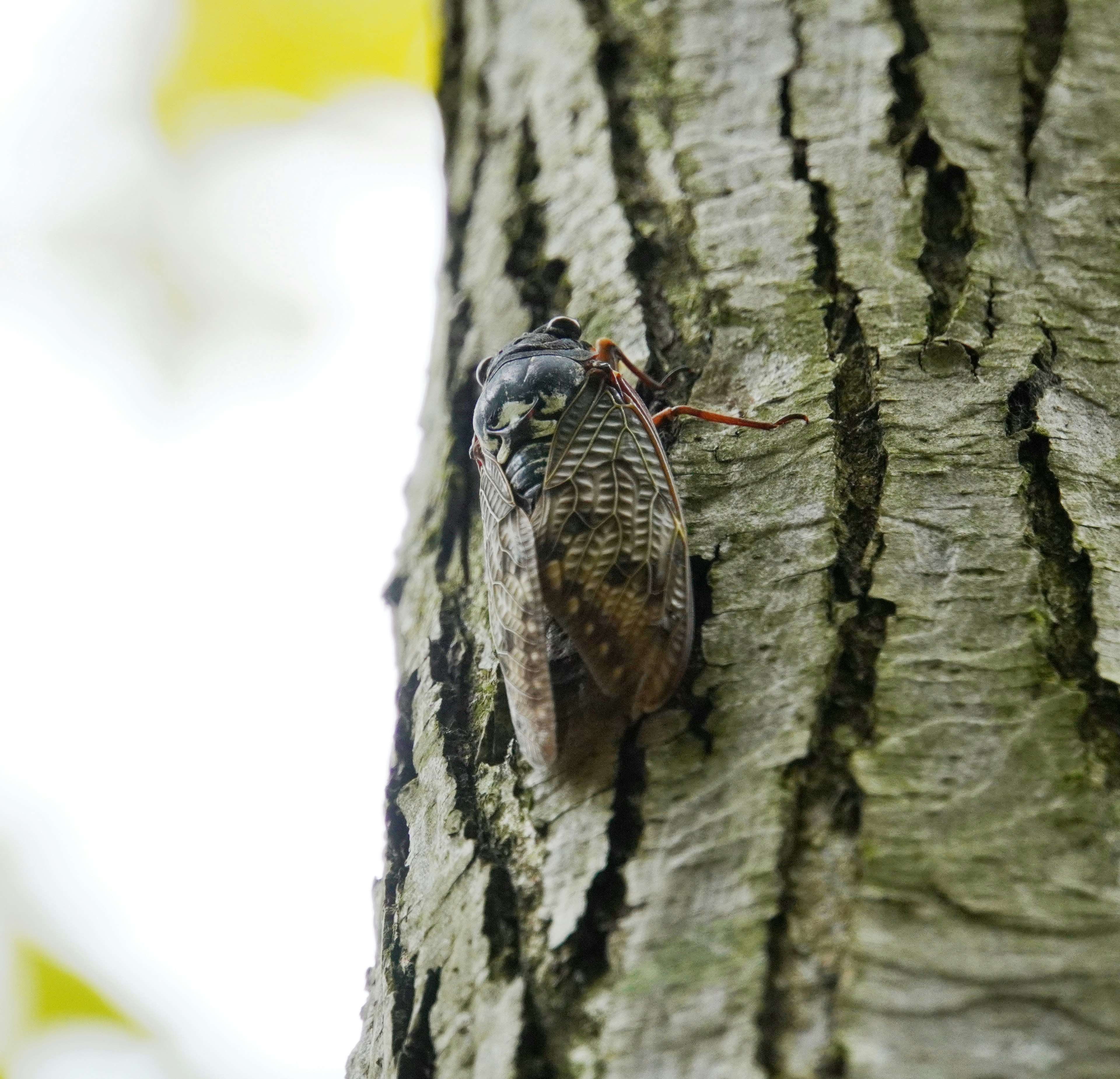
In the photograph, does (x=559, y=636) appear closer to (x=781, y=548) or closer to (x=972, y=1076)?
(x=781, y=548)

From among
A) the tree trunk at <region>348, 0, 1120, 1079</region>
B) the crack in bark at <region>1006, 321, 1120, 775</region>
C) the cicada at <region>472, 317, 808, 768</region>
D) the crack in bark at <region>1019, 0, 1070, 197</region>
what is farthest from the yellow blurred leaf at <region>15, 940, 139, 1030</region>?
the crack in bark at <region>1019, 0, 1070, 197</region>

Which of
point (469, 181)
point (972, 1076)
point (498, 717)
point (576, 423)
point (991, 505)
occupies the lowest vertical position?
point (972, 1076)

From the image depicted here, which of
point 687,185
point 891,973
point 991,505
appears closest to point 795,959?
point 891,973

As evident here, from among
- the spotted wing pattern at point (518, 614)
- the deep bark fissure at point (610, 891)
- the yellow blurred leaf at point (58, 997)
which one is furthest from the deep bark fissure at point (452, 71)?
the yellow blurred leaf at point (58, 997)

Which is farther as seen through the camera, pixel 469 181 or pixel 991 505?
pixel 469 181

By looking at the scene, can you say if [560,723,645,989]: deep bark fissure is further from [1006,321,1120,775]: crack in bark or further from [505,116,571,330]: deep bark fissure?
[505,116,571,330]: deep bark fissure

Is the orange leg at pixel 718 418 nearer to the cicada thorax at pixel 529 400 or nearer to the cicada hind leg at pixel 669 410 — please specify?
the cicada hind leg at pixel 669 410

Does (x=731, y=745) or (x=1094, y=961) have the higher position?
(x=731, y=745)
